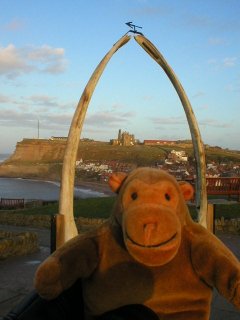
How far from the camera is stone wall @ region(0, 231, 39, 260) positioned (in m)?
9.38

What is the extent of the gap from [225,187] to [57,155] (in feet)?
436

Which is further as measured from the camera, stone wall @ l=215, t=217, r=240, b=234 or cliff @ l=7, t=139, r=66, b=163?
cliff @ l=7, t=139, r=66, b=163

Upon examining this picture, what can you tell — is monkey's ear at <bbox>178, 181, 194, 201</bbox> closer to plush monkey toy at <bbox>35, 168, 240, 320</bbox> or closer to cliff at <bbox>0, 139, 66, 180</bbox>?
plush monkey toy at <bbox>35, 168, 240, 320</bbox>

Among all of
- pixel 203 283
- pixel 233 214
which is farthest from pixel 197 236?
pixel 233 214

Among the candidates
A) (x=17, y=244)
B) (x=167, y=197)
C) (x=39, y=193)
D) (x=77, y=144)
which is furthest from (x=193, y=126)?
(x=39, y=193)

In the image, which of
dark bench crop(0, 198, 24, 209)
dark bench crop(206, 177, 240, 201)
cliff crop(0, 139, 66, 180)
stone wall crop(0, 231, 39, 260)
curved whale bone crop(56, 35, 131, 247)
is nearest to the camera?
curved whale bone crop(56, 35, 131, 247)

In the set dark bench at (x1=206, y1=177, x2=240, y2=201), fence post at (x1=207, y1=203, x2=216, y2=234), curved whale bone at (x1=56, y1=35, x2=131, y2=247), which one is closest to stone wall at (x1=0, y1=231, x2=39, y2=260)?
curved whale bone at (x1=56, y1=35, x2=131, y2=247)

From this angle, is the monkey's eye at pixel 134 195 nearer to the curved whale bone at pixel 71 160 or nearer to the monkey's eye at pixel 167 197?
the monkey's eye at pixel 167 197

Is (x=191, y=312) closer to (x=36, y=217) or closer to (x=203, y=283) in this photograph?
(x=203, y=283)

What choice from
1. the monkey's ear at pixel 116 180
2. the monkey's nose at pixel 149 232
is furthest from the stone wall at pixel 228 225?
the monkey's nose at pixel 149 232

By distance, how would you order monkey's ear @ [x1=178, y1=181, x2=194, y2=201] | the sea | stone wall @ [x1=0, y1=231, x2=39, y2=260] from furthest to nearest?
the sea
stone wall @ [x1=0, y1=231, x2=39, y2=260]
monkey's ear @ [x1=178, y1=181, x2=194, y2=201]

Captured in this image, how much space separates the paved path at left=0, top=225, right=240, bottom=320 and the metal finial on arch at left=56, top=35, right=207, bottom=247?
1.13 meters

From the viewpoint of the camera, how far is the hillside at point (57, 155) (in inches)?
4166

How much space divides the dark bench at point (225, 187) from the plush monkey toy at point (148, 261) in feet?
52.4
